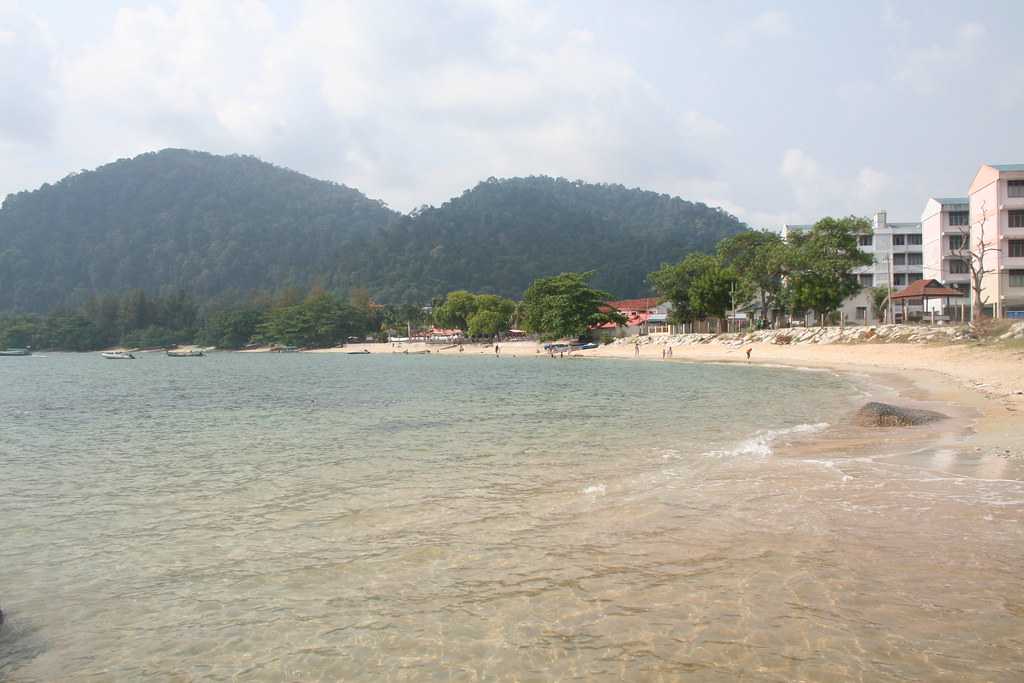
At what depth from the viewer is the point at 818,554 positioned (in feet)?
26.8

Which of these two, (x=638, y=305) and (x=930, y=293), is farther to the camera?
(x=638, y=305)

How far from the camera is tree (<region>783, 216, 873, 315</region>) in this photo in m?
68.1

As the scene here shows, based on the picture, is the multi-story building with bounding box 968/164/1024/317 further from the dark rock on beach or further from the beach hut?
the dark rock on beach

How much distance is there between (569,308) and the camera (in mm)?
97938

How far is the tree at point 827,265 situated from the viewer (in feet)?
223

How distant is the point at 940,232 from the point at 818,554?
259 ft

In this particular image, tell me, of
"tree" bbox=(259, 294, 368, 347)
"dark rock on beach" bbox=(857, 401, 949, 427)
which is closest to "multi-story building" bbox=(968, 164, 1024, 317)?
"dark rock on beach" bbox=(857, 401, 949, 427)

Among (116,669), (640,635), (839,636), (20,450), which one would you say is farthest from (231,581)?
(20,450)

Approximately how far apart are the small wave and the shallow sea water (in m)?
0.18

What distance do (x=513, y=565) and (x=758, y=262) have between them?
238 ft

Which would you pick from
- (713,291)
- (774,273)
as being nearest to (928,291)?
(774,273)

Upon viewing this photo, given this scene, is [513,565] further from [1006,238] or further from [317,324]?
[317,324]

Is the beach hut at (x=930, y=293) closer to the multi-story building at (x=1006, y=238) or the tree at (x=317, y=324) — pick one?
the multi-story building at (x=1006, y=238)

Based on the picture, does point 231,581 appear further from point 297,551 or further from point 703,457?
point 703,457
